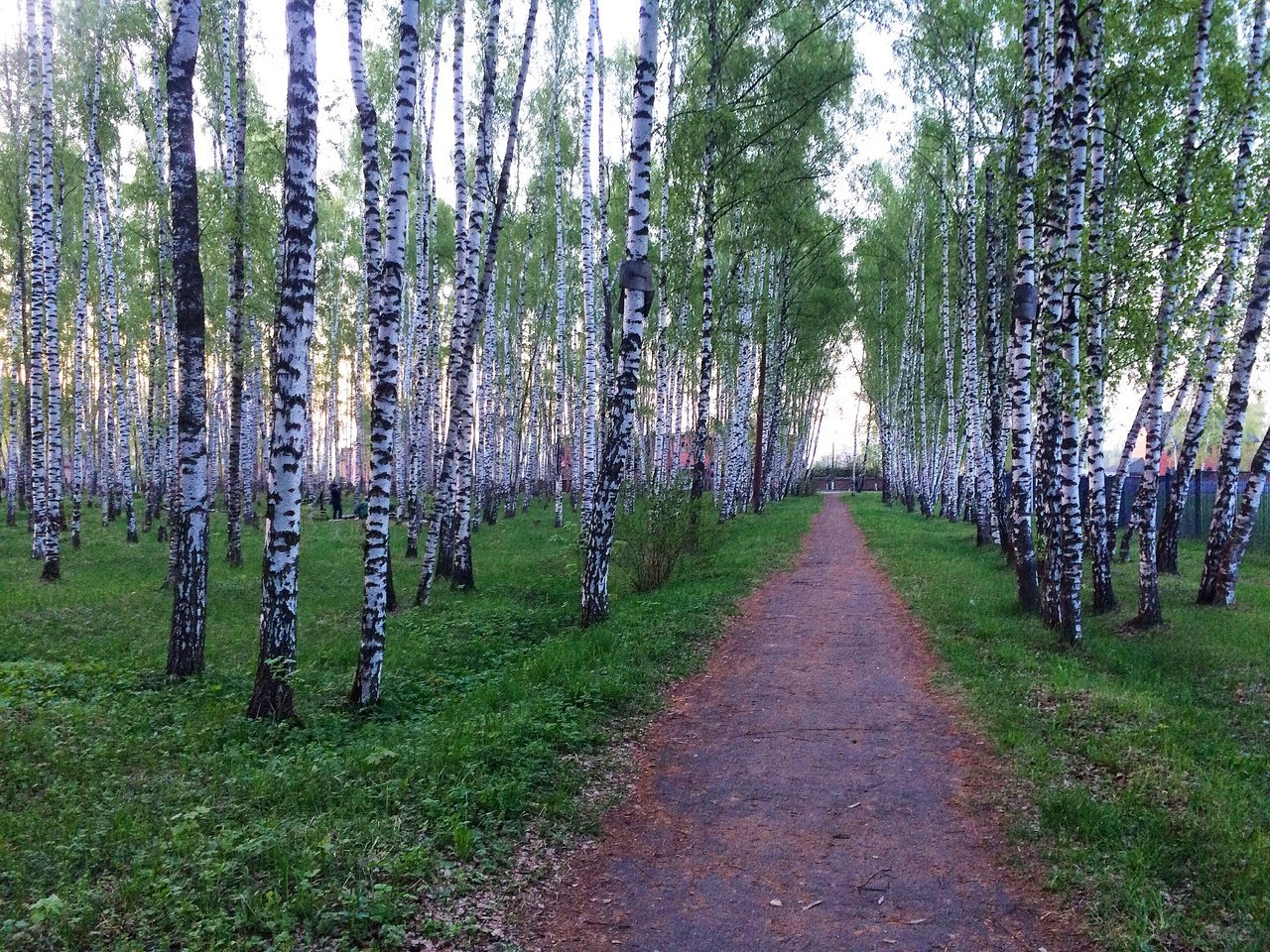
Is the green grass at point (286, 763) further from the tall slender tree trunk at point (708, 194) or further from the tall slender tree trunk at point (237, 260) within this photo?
the tall slender tree trunk at point (708, 194)

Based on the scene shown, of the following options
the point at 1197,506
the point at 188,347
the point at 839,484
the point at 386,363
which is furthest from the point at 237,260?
the point at 839,484

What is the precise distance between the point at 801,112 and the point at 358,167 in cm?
1374

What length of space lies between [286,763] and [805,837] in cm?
369

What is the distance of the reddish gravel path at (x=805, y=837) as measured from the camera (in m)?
4.00

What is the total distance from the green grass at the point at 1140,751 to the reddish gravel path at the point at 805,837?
355mm

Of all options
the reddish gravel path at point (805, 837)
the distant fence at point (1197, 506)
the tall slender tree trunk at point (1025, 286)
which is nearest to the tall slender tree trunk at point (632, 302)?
the reddish gravel path at point (805, 837)

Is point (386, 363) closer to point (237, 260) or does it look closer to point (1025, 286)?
point (1025, 286)

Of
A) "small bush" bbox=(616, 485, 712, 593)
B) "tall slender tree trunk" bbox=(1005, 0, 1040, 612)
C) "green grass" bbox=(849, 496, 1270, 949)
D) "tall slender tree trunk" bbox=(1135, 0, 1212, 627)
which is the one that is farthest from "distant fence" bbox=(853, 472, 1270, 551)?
"small bush" bbox=(616, 485, 712, 593)

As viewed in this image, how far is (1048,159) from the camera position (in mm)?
9039

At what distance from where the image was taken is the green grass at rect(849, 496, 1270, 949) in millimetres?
4031

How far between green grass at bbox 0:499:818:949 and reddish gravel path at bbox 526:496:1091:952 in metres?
0.62

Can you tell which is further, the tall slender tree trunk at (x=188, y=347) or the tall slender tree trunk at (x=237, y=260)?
the tall slender tree trunk at (x=237, y=260)

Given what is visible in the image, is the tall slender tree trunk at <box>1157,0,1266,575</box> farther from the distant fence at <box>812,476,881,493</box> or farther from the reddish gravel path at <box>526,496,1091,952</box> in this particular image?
the distant fence at <box>812,476,881,493</box>

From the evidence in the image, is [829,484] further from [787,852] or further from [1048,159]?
[787,852]
